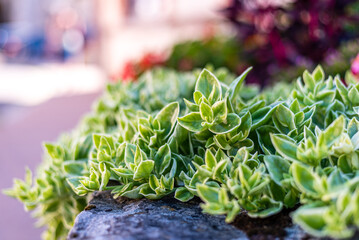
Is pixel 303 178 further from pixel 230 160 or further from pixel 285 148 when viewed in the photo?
pixel 230 160

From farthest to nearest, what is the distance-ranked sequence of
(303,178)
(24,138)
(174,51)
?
→ (24,138), (174,51), (303,178)

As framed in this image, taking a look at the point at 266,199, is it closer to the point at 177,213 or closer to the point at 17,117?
the point at 177,213

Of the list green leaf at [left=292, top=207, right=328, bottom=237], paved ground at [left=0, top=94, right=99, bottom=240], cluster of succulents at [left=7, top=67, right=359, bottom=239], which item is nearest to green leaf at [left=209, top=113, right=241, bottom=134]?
cluster of succulents at [left=7, top=67, right=359, bottom=239]

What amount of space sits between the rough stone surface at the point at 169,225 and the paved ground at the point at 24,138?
261 centimetres

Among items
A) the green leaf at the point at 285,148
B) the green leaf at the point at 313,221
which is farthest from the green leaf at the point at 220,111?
the green leaf at the point at 313,221

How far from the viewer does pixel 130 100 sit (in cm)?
189

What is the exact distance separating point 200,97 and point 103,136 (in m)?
0.34

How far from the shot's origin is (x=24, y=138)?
6094 mm

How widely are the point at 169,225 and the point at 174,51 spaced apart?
4.36 m

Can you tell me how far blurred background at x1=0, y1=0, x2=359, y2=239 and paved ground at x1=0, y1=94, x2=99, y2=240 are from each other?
0.01 meters

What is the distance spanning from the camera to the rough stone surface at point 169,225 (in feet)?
3.03

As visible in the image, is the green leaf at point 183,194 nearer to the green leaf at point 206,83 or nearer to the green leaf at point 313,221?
the green leaf at point 206,83

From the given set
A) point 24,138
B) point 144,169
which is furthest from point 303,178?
point 24,138

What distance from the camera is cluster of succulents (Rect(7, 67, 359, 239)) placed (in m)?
0.87
